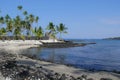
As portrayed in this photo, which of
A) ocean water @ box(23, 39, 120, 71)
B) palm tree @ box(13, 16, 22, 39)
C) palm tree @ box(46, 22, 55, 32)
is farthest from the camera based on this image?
palm tree @ box(46, 22, 55, 32)

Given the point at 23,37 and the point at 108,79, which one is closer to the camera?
the point at 108,79

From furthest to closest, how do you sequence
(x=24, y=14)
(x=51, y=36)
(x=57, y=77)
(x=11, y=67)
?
(x=51, y=36) < (x=24, y=14) < (x=11, y=67) < (x=57, y=77)

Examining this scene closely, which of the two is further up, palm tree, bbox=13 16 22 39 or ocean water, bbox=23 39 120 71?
palm tree, bbox=13 16 22 39

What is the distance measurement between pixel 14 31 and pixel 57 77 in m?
86.0

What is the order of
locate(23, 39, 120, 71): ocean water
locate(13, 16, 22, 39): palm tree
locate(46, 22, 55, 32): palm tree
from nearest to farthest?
1. locate(23, 39, 120, 71): ocean water
2. locate(13, 16, 22, 39): palm tree
3. locate(46, 22, 55, 32): palm tree

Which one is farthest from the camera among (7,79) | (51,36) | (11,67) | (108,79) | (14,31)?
(51,36)

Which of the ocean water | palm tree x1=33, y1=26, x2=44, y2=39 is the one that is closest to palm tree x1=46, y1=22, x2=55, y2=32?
palm tree x1=33, y1=26, x2=44, y2=39

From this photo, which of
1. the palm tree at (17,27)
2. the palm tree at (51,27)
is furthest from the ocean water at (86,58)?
the palm tree at (51,27)

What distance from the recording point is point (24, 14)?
4235 inches

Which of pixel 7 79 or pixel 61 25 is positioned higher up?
pixel 61 25

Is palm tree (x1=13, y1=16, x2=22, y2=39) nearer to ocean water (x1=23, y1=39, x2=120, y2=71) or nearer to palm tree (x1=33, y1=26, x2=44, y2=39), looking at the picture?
palm tree (x1=33, y1=26, x2=44, y2=39)

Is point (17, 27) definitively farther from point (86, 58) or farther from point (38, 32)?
point (86, 58)

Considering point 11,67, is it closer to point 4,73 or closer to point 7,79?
point 4,73

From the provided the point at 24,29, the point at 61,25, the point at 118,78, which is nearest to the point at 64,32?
the point at 61,25
